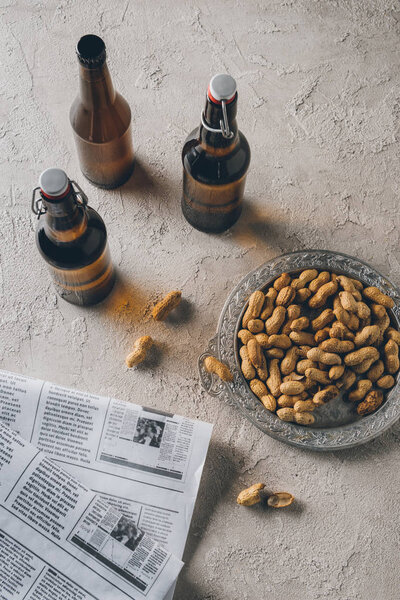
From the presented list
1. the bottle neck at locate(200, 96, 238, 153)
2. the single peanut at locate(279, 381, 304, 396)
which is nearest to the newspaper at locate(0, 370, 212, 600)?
the single peanut at locate(279, 381, 304, 396)

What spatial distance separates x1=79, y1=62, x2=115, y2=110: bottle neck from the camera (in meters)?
0.64

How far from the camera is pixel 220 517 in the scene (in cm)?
74

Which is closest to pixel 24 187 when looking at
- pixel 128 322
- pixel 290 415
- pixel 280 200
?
pixel 128 322

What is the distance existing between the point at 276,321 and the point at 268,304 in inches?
0.9

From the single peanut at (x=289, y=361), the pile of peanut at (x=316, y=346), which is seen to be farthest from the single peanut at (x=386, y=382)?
the single peanut at (x=289, y=361)

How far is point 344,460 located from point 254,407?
0.13 meters

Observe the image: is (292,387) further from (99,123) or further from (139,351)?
(99,123)

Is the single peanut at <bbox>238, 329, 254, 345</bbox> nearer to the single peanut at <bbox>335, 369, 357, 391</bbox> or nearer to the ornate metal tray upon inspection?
the ornate metal tray

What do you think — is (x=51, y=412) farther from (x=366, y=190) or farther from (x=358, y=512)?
(x=366, y=190)

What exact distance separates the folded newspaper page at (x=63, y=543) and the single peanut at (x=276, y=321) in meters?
0.27

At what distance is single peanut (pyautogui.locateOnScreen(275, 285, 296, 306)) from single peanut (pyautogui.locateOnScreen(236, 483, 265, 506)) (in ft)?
0.70

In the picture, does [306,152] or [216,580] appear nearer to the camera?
[216,580]

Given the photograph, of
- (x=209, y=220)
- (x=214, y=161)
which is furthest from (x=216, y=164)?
(x=209, y=220)

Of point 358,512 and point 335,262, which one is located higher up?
point 335,262
